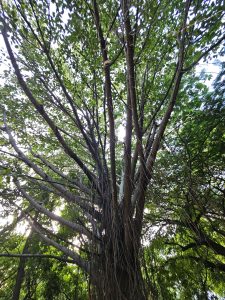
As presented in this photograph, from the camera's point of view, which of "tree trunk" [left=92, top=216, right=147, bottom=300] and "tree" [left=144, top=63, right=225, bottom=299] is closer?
"tree trunk" [left=92, top=216, right=147, bottom=300]

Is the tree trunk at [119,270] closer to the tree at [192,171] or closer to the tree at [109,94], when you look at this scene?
the tree at [109,94]

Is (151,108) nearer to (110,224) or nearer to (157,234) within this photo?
(110,224)

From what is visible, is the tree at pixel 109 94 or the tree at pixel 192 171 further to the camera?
the tree at pixel 192 171

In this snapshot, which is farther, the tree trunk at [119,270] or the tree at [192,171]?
the tree at [192,171]

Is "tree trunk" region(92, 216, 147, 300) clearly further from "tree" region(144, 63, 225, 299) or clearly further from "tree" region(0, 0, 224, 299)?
"tree" region(144, 63, 225, 299)

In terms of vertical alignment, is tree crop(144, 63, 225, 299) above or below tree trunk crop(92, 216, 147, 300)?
above

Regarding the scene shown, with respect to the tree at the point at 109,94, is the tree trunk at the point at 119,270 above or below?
below

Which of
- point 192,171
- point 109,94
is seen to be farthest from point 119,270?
point 192,171

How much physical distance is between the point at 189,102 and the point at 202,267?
4.07m

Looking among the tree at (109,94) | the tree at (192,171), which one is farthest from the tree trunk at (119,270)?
the tree at (192,171)

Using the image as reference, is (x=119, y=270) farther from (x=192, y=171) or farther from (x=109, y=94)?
(x=192, y=171)

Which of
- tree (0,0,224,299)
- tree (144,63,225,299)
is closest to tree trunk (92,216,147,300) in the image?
tree (0,0,224,299)

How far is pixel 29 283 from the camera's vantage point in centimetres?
548

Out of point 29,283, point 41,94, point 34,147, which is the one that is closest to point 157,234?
point 34,147
